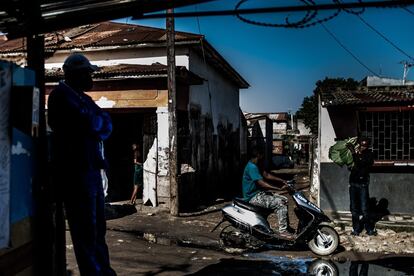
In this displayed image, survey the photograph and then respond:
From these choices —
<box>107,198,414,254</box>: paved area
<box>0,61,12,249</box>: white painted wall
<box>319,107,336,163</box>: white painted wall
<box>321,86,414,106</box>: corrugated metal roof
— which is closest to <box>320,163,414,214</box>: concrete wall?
<box>319,107,336,163</box>: white painted wall

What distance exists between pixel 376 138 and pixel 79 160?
30.3 ft

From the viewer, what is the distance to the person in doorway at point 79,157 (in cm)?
337

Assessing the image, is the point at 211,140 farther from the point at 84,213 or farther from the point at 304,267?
the point at 84,213

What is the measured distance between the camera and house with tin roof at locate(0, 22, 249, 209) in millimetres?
12203

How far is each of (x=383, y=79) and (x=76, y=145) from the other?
12468mm

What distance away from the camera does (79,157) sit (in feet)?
11.1

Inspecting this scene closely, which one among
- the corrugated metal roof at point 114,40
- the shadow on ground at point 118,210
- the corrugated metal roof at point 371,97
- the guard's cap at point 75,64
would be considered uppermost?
the corrugated metal roof at point 114,40

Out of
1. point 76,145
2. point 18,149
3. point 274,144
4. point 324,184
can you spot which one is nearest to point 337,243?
point 324,184

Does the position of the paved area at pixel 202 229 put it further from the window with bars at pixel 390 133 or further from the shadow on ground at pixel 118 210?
the window with bars at pixel 390 133

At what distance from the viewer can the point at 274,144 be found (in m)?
39.0

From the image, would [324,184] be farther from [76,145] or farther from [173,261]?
[76,145]

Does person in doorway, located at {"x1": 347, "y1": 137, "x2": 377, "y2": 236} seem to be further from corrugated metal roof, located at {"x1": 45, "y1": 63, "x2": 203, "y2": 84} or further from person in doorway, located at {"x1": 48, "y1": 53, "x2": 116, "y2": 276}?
person in doorway, located at {"x1": 48, "y1": 53, "x2": 116, "y2": 276}

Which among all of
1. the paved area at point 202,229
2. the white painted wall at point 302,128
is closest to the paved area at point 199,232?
the paved area at point 202,229

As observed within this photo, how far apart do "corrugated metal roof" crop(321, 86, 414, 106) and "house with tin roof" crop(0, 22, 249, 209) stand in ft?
12.3
